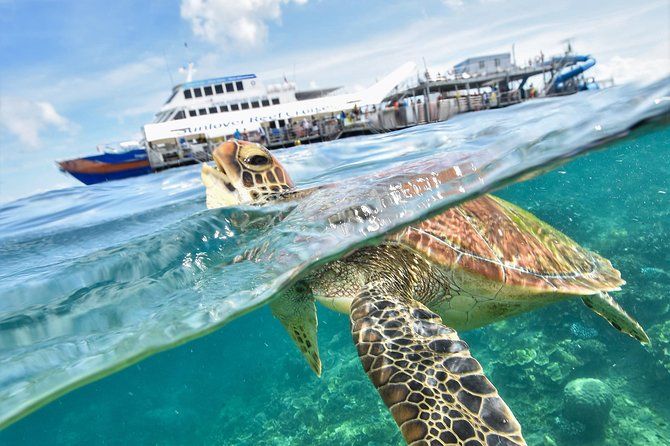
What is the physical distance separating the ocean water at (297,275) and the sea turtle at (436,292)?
30 centimetres

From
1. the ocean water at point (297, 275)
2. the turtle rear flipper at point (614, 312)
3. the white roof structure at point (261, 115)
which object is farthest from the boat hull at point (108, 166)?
the turtle rear flipper at point (614, 312)

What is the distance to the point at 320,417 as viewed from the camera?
905cm

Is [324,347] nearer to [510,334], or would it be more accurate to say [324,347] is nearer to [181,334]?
[510,334]

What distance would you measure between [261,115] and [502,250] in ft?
101

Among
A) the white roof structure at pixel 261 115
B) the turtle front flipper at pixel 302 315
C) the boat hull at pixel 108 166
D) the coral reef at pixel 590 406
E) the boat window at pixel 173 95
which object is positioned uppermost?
the boat window at pixel 173 95

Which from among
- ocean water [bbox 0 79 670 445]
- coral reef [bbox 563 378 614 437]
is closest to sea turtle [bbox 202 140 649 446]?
ocean water [bbox 0 79 670 445]

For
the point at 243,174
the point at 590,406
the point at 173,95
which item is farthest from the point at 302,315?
the point at 173,95

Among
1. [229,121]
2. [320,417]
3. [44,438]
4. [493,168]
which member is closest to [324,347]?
[320,417]

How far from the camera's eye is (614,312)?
5023mm

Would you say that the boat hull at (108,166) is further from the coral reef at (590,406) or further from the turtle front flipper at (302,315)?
the coral reef at (590,406)

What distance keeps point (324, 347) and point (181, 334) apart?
10162 millimetres

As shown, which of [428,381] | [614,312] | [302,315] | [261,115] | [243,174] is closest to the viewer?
[428,381]

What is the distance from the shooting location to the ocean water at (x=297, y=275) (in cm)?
348

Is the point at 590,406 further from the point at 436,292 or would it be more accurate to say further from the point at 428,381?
the point at 428,381
